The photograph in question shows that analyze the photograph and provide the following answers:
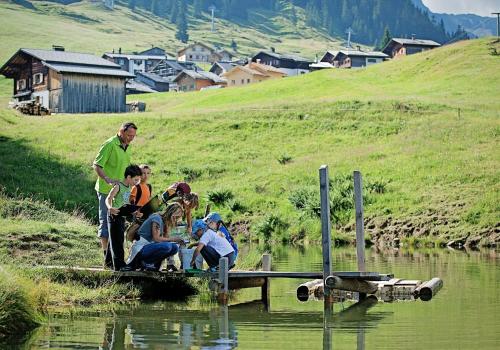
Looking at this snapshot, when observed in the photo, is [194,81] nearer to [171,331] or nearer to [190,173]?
[190,173]

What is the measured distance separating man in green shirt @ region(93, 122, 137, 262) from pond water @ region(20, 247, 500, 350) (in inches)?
75.4

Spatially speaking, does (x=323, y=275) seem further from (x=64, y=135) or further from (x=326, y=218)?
(x=64, y=135)

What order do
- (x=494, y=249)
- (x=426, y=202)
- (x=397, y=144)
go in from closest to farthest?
(x=494, y=249) → (x=426, y=202) → (x=397, y=144)

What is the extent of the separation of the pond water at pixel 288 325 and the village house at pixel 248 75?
5506 inches

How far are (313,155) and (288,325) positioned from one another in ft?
136

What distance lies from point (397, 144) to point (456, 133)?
3.46 meters

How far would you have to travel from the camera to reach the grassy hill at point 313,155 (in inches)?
1763

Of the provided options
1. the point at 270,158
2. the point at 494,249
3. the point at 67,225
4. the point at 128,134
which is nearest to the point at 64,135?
the point at 270,158

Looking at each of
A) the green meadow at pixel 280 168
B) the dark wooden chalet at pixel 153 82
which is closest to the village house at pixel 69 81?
the green meadow at pixel 280 168

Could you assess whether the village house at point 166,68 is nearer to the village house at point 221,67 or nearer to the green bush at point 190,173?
the village house at point 221,67

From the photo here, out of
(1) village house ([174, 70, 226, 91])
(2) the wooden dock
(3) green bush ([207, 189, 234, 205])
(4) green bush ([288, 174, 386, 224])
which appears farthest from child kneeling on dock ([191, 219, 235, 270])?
(1) village house ([174, 70, 226, 91])

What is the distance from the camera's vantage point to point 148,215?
20344 millimetres

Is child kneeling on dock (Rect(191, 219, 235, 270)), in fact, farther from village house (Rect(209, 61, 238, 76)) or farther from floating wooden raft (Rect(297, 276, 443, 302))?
village house (Rect(209, 61, 238, 76))

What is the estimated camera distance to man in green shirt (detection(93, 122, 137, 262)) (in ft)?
66.8
